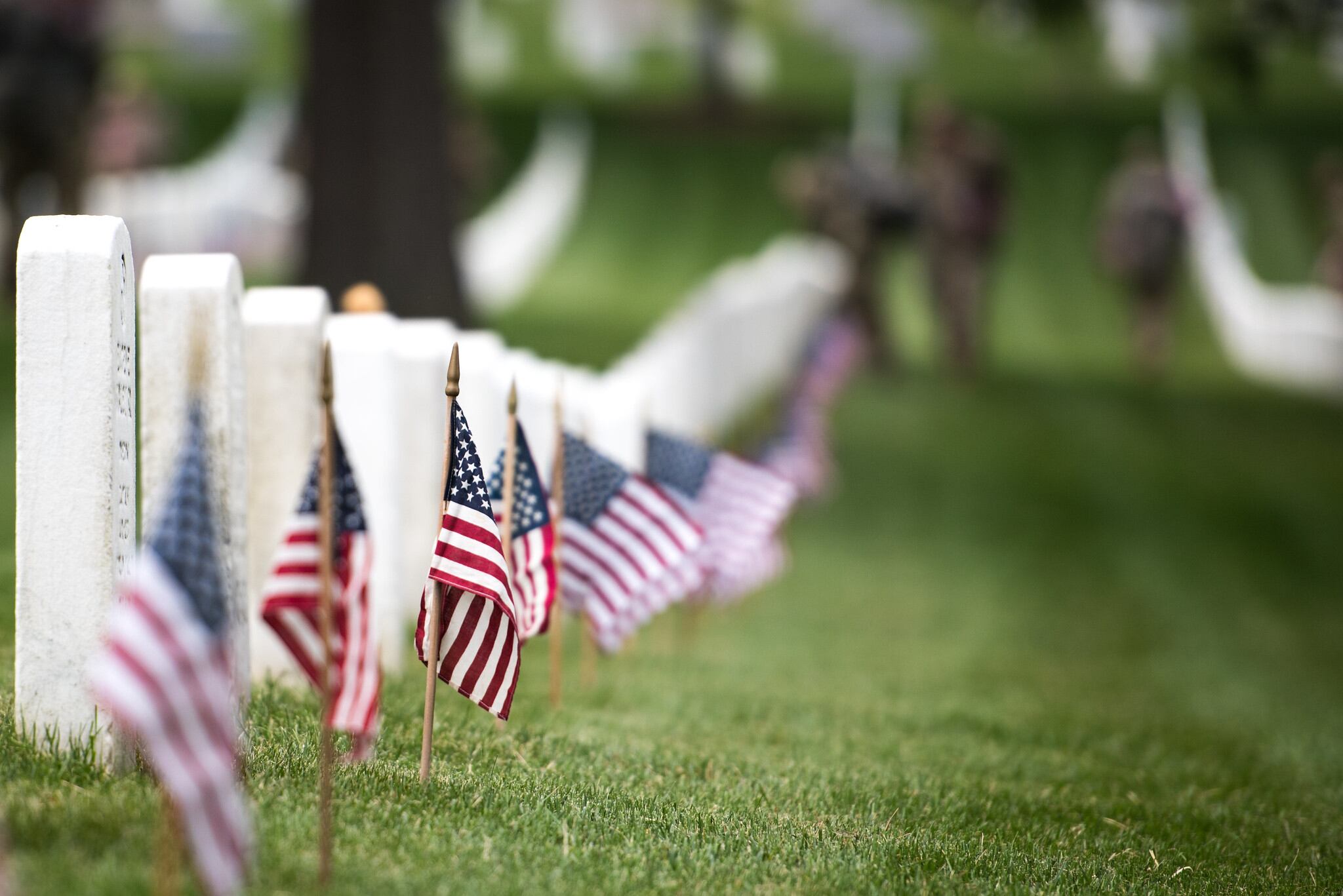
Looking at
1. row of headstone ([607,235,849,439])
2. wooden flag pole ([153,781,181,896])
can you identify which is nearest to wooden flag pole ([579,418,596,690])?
row of headstone ([607,235,849,439])

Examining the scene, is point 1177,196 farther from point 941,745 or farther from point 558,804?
point 558,804

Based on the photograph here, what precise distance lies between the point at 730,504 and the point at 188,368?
3957 mm

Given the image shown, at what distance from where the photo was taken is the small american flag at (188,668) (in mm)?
3633

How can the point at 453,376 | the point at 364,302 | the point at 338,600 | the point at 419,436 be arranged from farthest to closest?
the point at 364,302, the point at 419,436, the point at 453,376, the point at 338,600

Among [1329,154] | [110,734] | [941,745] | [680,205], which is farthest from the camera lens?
[1329,154]

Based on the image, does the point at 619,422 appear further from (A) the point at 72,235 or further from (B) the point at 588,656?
(A) the point at 72,235

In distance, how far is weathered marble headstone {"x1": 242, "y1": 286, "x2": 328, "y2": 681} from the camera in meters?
6.35

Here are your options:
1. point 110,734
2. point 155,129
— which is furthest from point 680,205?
point 110,734

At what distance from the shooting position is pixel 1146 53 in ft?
174

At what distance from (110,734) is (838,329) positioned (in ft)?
56.7

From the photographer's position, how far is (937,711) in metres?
8.41

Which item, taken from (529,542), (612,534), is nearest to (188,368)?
(529,542)

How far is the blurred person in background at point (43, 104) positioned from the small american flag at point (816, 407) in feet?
23.9

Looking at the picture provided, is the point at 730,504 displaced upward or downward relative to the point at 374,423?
downward
